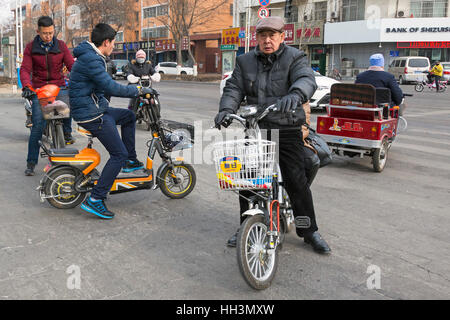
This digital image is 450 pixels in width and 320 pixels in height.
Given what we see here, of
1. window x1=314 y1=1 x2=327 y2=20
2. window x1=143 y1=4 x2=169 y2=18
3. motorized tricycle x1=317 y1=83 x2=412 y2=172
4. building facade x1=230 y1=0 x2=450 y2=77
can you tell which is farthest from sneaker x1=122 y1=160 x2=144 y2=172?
window x1=143 y1=4 x2=169 y2=18

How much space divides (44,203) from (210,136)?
5.22 metres

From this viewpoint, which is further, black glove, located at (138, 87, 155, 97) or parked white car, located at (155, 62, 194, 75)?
parked white car, located at (155, 62, 194, 75)

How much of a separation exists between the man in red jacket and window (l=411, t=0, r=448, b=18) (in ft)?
126

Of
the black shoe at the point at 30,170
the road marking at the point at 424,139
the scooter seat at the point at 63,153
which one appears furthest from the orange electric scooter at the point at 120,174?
the road marking at the point at 424,139

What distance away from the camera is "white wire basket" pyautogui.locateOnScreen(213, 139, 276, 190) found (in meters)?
3.13

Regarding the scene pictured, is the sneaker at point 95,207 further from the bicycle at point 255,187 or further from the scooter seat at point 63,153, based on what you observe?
the bicycle at point 255,187

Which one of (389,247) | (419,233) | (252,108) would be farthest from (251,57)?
(419,233)

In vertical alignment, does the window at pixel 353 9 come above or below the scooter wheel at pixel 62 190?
above

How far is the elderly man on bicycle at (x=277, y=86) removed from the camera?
3588 mm

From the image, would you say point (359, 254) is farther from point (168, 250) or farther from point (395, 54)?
point (395, 54)

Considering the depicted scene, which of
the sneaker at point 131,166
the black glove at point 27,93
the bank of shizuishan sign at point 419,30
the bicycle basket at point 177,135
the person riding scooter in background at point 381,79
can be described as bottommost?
the sneaker at point 131,166

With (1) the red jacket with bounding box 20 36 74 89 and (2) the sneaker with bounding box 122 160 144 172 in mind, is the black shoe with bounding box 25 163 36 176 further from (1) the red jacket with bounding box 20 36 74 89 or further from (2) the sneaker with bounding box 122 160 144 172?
(2) the sneaker with bounding box 122 160 144 172

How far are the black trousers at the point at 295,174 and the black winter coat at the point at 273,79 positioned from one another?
0.36 feet
